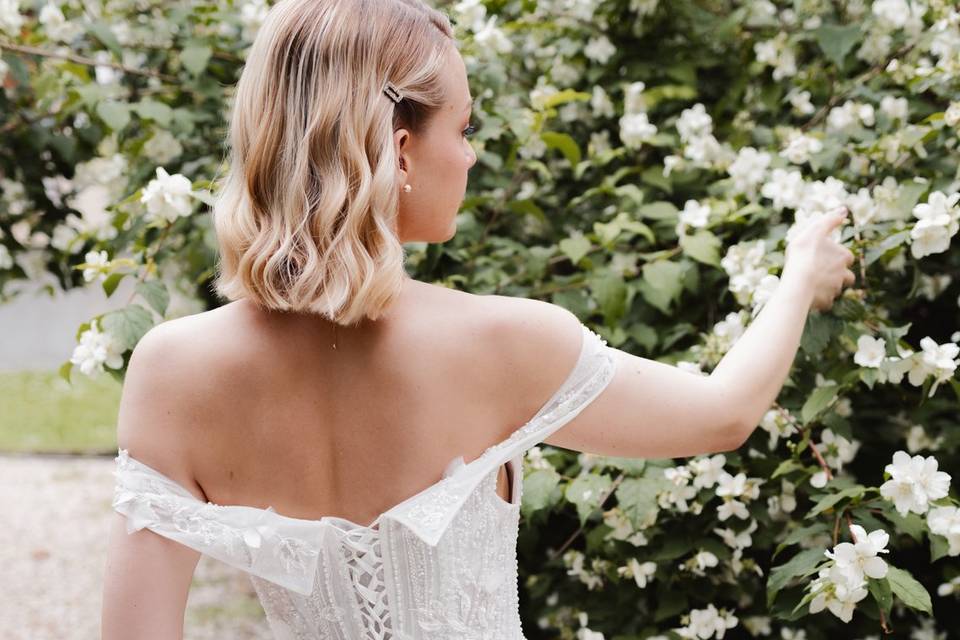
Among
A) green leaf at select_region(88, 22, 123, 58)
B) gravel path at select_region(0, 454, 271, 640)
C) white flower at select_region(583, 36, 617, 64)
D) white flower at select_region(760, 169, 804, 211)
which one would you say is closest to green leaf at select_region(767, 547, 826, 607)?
white flower at select_region(760, 169, 804, 211)

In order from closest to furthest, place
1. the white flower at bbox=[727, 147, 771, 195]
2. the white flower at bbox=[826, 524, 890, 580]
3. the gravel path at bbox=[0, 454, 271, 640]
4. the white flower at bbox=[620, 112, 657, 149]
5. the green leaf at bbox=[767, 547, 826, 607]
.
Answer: the white flower at bbox=[826, 524, 890, 580], the green leaf at bbox=[767, 547, 826, 607], the white flower at bbox=[727, 147, 771, 195], the white flower at bbox=[620, 112, 657, 149], the gravel path at bbox=[0, 454, 271, 640]

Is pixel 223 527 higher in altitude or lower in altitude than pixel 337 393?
lower

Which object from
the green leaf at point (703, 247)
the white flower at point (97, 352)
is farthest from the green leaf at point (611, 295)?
the white flower at point (97, 352)

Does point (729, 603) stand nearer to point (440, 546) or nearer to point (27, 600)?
point (440, 546)

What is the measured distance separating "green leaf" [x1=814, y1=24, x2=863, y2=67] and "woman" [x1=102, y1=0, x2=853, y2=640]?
1381 mm

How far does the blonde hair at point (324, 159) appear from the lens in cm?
112

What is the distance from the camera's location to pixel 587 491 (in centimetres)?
197

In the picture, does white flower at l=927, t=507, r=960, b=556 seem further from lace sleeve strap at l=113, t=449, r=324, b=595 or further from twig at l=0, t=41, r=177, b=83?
twig at l=0, t=41, r=177, b=83

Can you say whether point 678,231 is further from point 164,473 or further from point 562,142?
point 164,473

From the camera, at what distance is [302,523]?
125 centimetres

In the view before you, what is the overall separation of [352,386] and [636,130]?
1.55 m

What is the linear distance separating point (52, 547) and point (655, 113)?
12.4 feet

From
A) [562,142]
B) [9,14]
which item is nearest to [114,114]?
[9,14]

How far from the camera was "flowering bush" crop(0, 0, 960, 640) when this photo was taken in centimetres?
186
